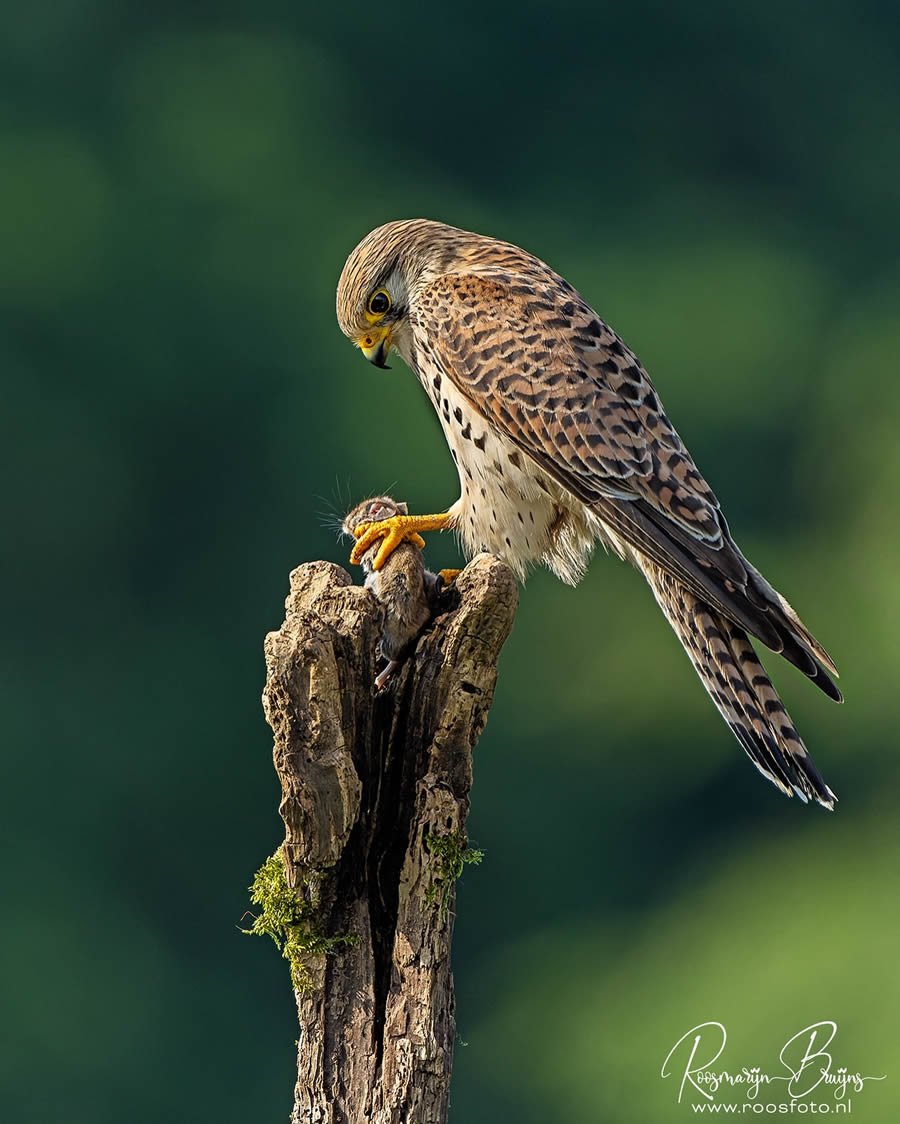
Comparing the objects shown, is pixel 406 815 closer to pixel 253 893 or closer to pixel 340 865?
pixel 340 865

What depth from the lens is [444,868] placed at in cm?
226

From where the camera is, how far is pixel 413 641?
2.45 m

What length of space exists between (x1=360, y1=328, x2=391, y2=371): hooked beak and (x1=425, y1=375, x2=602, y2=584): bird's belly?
0.15m

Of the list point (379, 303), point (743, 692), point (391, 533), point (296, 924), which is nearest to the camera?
point (296, 924)

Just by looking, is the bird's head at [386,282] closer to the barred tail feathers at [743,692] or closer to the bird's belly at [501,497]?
the bird's belly at [501,497]

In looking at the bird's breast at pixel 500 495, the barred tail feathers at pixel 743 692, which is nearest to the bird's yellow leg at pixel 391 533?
the bird's breast at pixel 500 495

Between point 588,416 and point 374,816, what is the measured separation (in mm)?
1004

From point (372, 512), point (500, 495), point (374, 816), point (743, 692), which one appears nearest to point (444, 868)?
point (374, 816)

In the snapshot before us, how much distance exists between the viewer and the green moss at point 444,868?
226 cm

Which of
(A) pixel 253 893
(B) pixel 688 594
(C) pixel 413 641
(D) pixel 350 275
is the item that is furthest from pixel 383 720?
(D) pixel 350 275

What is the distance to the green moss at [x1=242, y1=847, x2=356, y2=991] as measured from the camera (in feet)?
7.38

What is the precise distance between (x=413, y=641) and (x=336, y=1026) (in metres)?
0.67

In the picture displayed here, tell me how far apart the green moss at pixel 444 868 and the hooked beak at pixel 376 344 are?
4.25ft

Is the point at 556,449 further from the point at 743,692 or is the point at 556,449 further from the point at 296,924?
the point at 296,924
